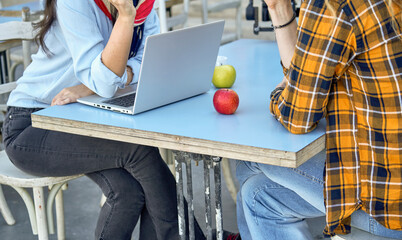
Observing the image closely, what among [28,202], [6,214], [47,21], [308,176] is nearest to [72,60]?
[47,21]

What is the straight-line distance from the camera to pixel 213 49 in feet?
5.30

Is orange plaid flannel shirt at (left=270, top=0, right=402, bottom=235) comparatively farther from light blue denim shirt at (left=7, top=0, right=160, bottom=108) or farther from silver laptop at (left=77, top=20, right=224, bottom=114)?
light blue denim shirt at (left=7, top=0, right=160, bottom=108)

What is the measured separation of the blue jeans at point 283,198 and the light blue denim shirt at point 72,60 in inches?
19.1

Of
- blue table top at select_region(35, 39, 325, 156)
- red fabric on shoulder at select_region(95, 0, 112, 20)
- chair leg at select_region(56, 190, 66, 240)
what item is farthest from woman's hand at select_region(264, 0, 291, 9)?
chair leg at select_region(56, 190, 66, 240)

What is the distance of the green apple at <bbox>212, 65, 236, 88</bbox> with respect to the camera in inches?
67.8

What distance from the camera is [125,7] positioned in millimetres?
1540

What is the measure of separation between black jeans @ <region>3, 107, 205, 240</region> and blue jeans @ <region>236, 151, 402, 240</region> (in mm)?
277

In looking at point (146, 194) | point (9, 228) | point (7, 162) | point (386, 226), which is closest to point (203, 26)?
point (146, 194)

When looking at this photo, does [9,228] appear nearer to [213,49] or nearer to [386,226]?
[213,49]

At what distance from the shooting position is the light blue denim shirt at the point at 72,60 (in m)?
1.59

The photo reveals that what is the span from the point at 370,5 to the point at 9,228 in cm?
186

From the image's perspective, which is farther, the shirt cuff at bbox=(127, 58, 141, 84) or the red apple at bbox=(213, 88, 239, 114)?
the shirt cuff at bbox=(127, 58, 141, 84)

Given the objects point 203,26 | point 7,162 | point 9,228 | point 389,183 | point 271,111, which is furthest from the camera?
point 9,228

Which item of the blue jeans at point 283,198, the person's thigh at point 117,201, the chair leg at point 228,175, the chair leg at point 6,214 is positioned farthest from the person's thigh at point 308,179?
the chair leg at point 6,214
